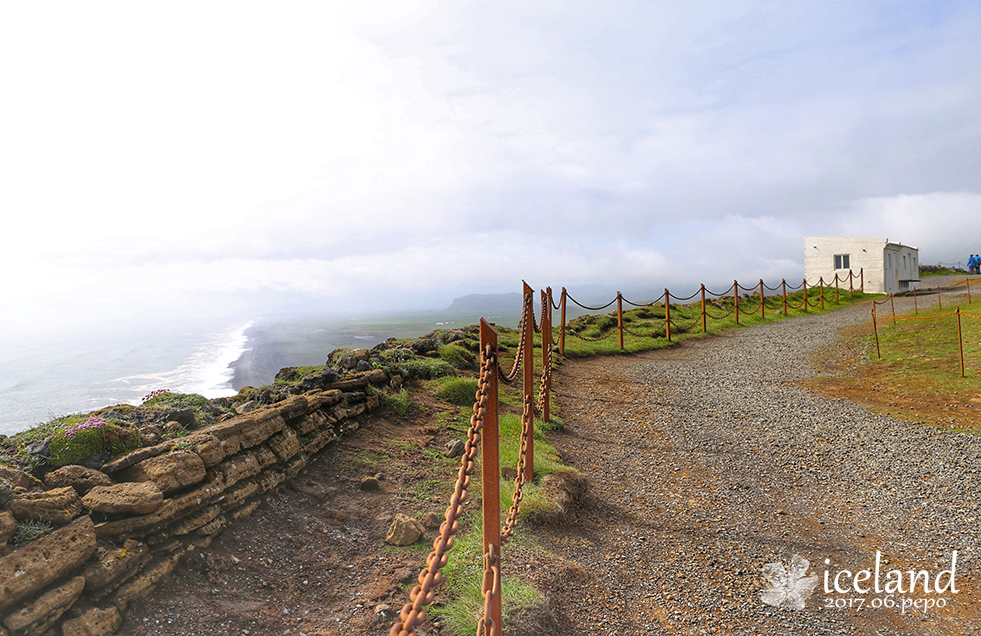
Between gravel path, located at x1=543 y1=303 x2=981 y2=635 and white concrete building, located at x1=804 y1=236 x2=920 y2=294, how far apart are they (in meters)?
25.4

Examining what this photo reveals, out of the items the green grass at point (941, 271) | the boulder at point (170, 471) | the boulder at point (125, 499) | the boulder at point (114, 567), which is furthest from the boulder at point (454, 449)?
the green grass at point (941, 271)

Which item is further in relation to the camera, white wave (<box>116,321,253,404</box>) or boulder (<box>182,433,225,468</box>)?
white wave (<box>116,321,253,404</box>)

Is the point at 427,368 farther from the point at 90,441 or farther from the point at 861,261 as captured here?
the point at 861,261

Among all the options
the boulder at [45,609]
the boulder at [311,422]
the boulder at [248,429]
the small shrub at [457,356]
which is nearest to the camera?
the boulder at [45,609]

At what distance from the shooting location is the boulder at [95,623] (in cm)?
245

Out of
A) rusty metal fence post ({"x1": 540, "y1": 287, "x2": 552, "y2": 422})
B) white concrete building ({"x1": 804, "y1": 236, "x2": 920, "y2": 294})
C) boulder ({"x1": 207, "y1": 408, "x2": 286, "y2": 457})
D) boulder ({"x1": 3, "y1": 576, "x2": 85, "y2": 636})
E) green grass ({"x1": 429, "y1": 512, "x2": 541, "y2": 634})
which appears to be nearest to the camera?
boulder ({"x1": 3, "y1": 576, "x2": 85, "y2": 636})

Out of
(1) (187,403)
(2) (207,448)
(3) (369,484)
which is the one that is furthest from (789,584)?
(1) (187,403)

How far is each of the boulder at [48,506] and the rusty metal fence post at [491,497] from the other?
245cm

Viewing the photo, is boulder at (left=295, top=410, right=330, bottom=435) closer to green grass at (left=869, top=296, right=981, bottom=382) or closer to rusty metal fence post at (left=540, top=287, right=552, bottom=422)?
rusty metal fence post at (left=540, top=287, right=552, bottom=422)

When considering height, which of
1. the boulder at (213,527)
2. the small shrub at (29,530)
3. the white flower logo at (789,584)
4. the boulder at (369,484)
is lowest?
the white flower logo at (789,584)

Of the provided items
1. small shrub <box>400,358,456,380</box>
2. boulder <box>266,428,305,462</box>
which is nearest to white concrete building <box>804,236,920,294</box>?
small shrub <box>400,358,456,380</box>

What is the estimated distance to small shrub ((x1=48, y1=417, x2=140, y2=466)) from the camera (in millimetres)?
3389

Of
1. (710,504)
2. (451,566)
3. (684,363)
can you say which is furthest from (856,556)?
(684,363)

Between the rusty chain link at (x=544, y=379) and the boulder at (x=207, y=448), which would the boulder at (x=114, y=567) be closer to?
the boulder at (x=207, y=448)
